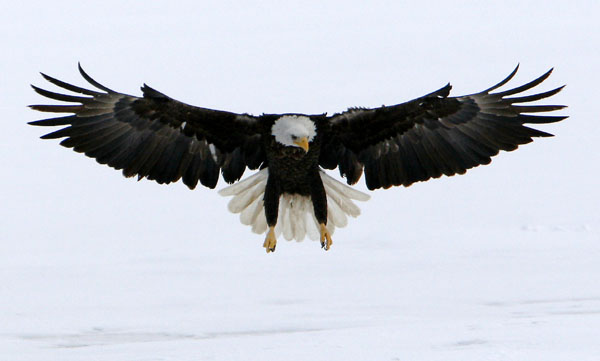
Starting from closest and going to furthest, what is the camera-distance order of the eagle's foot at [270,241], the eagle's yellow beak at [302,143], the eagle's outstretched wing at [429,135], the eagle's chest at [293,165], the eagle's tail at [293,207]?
the eagle's yellow beak at [302,143]
the eagle's chest at [293,165]
the eagle's outstretched wing at [429,135]
the eagle's foot at [270,241]
the eagle's tail at [293,207]

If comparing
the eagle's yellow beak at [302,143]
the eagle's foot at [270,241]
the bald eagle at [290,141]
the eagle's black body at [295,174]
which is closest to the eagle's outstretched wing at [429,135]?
the bald eagle at [290,141]

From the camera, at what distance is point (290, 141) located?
7500mm

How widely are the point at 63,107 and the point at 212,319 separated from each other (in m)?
1.99

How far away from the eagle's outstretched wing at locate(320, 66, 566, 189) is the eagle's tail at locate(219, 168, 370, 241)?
21 cm

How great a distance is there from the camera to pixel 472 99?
788cm

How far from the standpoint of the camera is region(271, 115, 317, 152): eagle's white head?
7449 millimetres

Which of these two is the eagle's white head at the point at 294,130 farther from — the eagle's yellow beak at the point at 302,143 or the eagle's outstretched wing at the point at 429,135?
the eagle's outstretched wing at the point at 429,135

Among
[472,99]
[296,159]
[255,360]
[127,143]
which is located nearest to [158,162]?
[127,143]

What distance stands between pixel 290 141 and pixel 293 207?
758 mm

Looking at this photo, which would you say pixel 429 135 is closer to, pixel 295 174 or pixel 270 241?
pixel 295 174

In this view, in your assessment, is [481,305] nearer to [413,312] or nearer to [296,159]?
[413,312]

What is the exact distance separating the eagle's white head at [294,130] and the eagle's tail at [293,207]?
489 mm

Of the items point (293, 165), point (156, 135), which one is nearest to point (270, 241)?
point (293, 165)

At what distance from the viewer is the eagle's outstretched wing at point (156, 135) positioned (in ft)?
25.3
